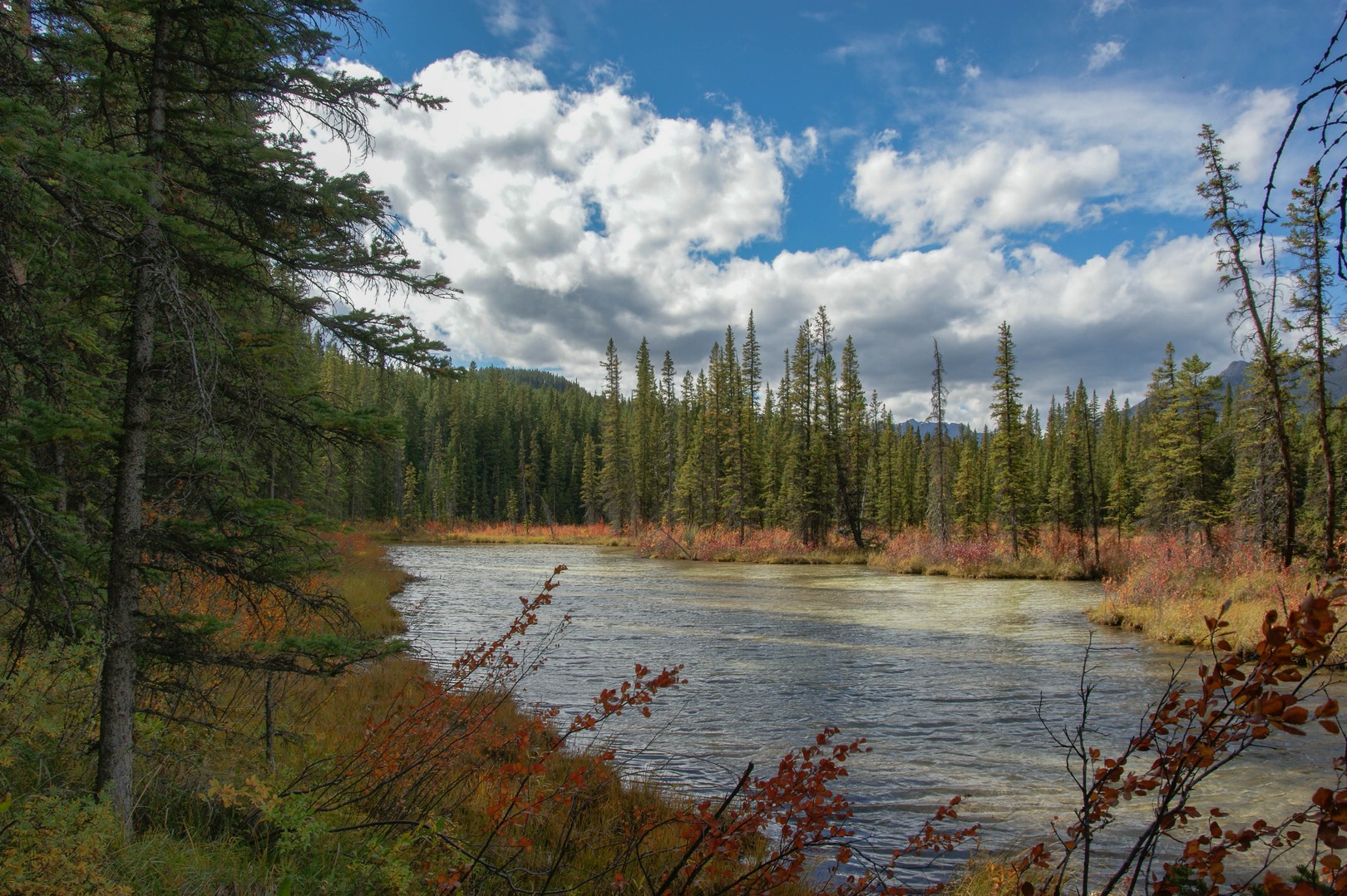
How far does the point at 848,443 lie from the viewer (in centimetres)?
4612

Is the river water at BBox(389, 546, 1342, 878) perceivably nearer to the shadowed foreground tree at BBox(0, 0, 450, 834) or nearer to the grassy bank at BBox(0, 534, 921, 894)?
the grassy bank at BBox(0, 534, 921, 894)

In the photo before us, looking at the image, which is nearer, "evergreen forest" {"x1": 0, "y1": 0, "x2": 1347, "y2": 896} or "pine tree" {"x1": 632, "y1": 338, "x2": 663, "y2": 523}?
"evergreen forest" {"x1": 0, "y1": 0, "x2": 1347, "y2": 896}

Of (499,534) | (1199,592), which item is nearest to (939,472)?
(1199,592)

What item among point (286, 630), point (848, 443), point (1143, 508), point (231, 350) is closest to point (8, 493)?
point (231, 350)

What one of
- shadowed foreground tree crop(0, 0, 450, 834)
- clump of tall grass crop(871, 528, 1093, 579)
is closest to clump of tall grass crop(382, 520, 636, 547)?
clump of tall grass crop(871, 528, 1093, 579)

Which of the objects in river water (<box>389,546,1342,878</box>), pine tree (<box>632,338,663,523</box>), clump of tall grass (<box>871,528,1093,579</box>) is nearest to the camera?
river water (<box>389,546,1342,878</box>)

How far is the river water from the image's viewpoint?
758cm

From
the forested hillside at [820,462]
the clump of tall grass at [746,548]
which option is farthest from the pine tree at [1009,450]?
the clump of tall grass at [746,548]

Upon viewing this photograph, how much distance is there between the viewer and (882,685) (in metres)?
11.9

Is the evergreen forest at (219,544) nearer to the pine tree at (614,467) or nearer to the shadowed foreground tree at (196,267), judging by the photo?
the shadowed foreground tree at (196,267)

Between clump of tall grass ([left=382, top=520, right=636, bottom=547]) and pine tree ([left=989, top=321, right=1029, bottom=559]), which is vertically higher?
pine tree ([left=989, top=321, right=1029, bottom=559])

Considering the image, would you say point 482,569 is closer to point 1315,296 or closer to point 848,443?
→ point 848,443

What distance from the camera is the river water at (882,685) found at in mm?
7578

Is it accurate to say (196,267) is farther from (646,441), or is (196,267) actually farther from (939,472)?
(646,441)
